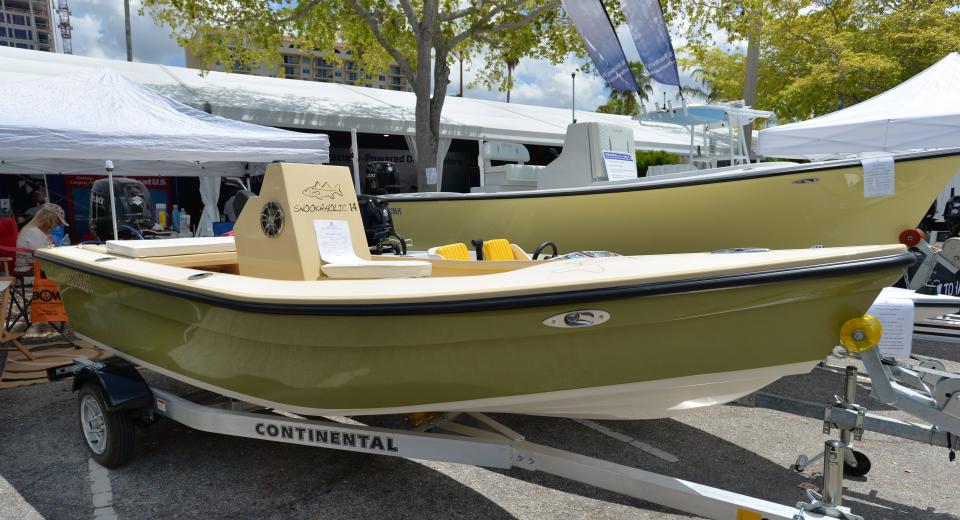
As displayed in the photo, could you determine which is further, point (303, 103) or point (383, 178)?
point (303, 103)

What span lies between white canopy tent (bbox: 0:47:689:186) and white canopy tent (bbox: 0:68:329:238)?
104 inches

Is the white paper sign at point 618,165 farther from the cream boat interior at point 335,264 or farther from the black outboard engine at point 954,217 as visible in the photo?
the cream boat interior at point 335,264

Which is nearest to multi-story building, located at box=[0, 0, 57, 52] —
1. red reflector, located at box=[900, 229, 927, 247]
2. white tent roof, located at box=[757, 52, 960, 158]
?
white tent roof, located at box=[757, 52, 960, 158]

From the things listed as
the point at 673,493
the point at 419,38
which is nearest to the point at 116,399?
the point at 673,493

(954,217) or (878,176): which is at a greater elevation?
(878,176)

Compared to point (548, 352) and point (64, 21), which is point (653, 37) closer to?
point (548, 352)

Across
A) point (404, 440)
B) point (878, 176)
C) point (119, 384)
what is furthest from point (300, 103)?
point (404, 440)

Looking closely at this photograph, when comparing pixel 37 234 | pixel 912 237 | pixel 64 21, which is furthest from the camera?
→ pixel 64 21

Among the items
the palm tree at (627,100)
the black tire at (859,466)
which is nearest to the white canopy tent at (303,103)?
the black tire at (859,466)

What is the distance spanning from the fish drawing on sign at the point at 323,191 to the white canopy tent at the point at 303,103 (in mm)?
6160

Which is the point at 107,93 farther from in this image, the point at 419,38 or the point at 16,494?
the point at 16,494

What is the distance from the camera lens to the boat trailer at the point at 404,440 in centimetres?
193

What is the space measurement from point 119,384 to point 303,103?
9210 mm

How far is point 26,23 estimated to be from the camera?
4919 inches
